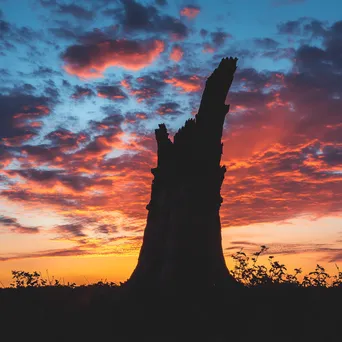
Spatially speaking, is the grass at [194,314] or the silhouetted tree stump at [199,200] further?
the silhouetted tree stump at [199,200]

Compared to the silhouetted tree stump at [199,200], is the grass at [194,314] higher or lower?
lower

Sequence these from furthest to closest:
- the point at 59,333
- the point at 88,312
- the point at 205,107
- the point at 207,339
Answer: the point at 205,107
the point at 88,312
the point at 59,333
the point at 207,339

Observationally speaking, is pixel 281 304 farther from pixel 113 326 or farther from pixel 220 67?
pixel 220 67

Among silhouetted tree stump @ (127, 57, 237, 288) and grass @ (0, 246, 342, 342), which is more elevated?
silhouetted tree stump @ (127, 57, 237, 288)

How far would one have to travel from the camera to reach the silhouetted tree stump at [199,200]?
1984cm

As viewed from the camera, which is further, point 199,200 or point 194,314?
point 199,200

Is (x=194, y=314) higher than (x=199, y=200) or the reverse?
the reverse

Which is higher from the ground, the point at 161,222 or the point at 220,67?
the point at 220,67

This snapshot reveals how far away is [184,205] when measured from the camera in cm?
2006

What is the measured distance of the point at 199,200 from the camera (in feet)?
66.0

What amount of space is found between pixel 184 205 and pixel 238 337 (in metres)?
8.32

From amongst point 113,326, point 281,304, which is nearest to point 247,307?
point 281,304

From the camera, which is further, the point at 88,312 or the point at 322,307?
the point at 88,312

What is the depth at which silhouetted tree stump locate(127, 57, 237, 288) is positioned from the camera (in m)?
19.8
